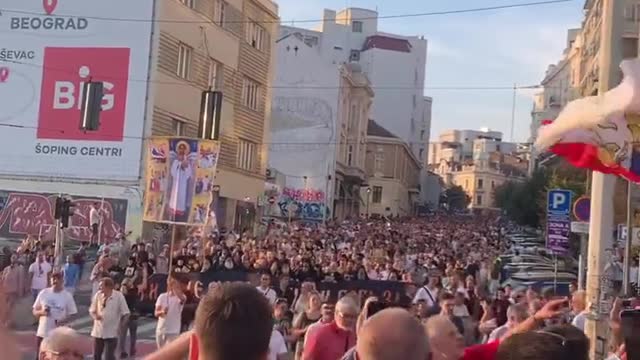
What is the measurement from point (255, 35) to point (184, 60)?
9.51 m

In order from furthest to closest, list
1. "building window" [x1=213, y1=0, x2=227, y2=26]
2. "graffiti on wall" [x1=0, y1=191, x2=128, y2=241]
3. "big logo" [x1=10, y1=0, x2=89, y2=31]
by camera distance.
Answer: "building window" [x1=213, y1=0, x2=227, y2=26] → "big logo" [x1=10, y1=0, x2=89, y2=31] → "graffiti on wall" [x1=0, y1=191, x2=128, y2=241]

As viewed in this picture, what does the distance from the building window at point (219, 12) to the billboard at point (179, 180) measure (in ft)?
84.4

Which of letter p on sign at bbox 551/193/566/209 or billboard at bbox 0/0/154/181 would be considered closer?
letter p on sign at bbox 551/193/566/209

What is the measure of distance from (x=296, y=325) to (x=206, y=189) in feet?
24.0

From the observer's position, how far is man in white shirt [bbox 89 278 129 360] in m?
14.0

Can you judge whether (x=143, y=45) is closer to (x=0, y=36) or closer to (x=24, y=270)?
(x=0, y=36)

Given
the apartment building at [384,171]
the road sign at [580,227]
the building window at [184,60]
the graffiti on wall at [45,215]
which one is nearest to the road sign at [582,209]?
the road sign at [580,227]

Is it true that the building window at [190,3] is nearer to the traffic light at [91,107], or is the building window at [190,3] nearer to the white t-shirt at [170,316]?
the traffic light at [91,107]

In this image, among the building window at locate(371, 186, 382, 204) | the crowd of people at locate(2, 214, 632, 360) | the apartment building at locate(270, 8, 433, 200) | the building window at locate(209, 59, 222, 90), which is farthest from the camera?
the apartment building at locate(270, 8, 433, 200)

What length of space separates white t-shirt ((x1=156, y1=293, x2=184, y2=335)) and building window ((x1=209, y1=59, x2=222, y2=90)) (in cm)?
2992

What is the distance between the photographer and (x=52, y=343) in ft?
16.8

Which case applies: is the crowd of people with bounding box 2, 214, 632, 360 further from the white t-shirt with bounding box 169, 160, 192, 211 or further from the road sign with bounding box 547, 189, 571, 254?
the road sign with bounding box 547, 189, 571, 254

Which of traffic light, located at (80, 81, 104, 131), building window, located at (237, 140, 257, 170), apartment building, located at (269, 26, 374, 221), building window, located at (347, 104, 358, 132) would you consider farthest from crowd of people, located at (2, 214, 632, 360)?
building window, located at (347, 104, 358, 132)

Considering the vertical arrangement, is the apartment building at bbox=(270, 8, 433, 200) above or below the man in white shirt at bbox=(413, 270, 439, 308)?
above
